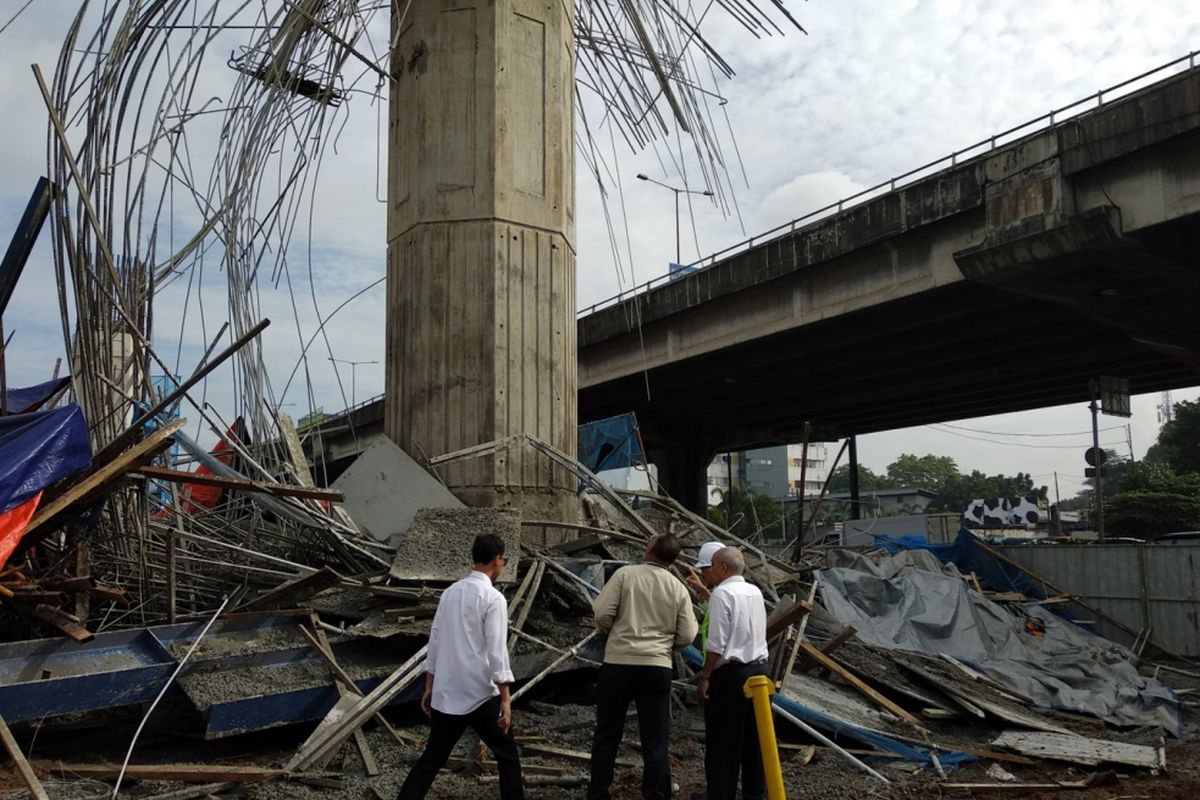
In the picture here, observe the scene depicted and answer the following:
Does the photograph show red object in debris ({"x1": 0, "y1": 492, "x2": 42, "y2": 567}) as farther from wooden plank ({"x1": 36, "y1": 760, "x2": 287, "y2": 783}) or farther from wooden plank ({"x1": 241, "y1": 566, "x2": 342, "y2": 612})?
wooden plank ({"x1": 241, "y1": 566, "x2": 342, "y2": 612})

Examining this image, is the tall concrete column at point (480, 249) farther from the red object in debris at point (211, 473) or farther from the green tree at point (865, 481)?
the green tree at point (865, 481)

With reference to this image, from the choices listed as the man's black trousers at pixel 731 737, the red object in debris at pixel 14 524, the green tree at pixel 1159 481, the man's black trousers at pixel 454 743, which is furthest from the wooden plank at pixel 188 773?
the green tree at pixel 1159 481

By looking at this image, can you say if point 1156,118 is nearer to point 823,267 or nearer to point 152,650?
point 823,267

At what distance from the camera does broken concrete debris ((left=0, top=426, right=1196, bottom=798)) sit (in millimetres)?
4730

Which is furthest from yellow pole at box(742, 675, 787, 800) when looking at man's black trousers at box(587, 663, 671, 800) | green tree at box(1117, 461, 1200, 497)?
green tree at box(1117, 461, 1200, 497)

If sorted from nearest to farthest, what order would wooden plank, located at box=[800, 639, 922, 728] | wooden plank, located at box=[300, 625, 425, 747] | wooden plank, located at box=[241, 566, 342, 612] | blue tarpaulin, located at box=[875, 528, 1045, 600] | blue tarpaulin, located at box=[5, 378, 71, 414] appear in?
wooden plank, located at box=[300, 625, 425, 747] → wooden plank, located at box=[241, 566, 342, 612] → wooden plank, located at box=[800, 639, 922, 728] → blue tarpaulin, located at box=[5, 378, 71, 414] → blue tarpaulin, located at box=[875, 528, 1045, 600]

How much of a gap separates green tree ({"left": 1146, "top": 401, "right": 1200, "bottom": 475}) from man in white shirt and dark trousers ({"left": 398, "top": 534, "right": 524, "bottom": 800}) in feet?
199

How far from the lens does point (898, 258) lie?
Result: 17688mm

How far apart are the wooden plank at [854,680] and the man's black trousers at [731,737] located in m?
1.99

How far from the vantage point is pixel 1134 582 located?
12961 millimetres

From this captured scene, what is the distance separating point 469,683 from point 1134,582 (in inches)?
470

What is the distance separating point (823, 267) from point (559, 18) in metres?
12.8

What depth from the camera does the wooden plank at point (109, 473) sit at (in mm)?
4953

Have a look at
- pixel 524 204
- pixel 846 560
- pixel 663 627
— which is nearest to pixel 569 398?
pixel 524 204
